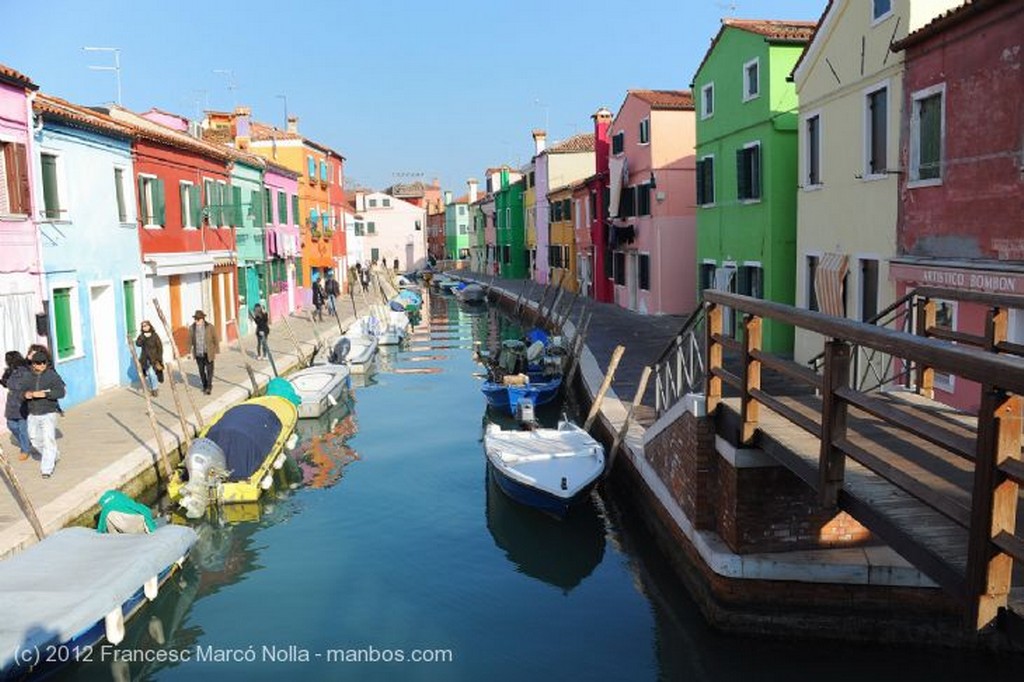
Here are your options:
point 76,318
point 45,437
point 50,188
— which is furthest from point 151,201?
point 45,437

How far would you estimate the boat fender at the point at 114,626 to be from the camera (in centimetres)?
786

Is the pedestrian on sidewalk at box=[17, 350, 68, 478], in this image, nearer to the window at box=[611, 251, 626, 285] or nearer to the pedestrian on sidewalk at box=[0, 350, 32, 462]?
the pedestrian on sidewalk at box=[0, 350, 32, 462]

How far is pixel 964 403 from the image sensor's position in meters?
Result: 11.7

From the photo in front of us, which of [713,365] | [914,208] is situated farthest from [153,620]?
[914,208]

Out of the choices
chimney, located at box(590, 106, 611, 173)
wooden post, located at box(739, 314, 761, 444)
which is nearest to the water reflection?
wooden post, located at box(739, 314, 761, 444)

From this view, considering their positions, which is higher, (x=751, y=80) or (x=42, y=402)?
(x=751, y=80)

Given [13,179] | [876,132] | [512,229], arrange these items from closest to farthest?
[876,132]
[13,179]
[512,229]

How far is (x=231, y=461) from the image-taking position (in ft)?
40.8

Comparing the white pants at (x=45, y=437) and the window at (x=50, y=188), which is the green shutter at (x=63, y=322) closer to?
the window at (x=50, y=188)

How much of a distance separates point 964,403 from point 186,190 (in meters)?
19.1

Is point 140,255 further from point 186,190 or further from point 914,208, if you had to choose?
point 914,208

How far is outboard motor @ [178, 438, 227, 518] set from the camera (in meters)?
11.6

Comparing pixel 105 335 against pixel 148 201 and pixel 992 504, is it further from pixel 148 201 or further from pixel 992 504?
pixel 992 504

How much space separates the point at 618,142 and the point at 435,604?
2462 centimetres
